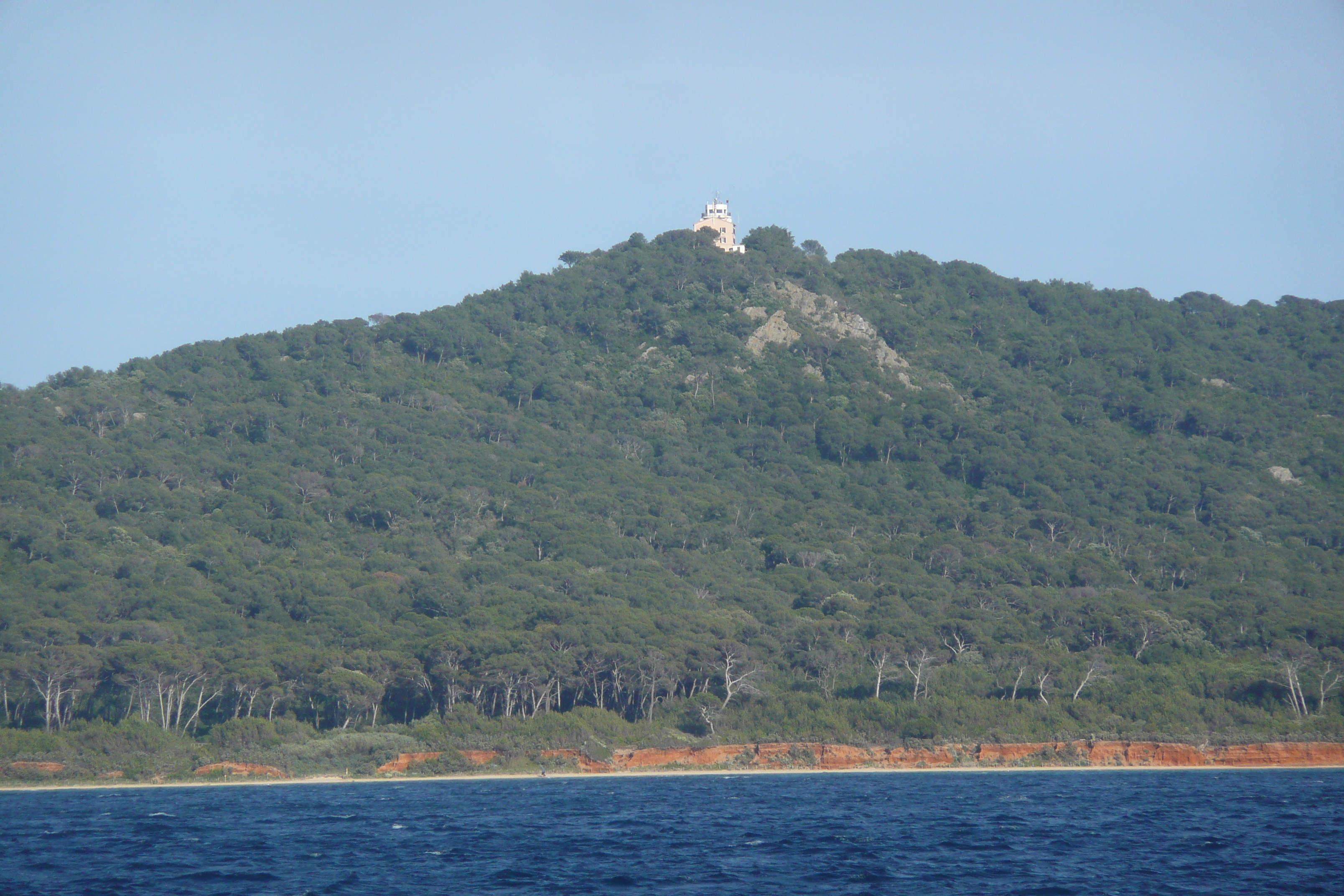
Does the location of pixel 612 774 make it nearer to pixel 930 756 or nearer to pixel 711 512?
pixel 930 756

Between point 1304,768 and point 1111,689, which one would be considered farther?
point 1111,689

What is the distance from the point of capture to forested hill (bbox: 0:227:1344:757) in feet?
222

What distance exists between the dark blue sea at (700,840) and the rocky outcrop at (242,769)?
6.76 metres

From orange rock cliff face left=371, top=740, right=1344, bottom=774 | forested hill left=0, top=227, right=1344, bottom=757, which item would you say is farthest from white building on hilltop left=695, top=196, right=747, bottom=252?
orange rock cliff face left=371, top=740, right=1344, bottom=774

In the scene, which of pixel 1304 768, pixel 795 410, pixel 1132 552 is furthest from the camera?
pixel 795 410

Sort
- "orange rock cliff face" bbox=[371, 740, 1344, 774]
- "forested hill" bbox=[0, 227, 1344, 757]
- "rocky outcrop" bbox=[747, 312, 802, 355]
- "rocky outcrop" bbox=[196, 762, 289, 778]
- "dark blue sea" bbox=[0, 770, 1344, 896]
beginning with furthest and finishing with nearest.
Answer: "rocky outcrop" bbox=[747, 312, 802, 355], "forested hill" bbox=[0, 227, 1344, 757], "orange rock cliff face" bbox=[371, 740, 1344, 774], "rocky outcrop" bbox=[196, 762, 289, 778], "dark blue sea" bbox=[0, 770, 1344, 896]

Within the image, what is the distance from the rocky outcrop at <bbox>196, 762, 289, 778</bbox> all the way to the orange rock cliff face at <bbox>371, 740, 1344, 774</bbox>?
4824mm

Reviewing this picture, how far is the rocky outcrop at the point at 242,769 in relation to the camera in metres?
59.3

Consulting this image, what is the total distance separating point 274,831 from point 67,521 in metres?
57.1

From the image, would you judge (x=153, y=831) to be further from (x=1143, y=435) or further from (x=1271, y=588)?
(x=1143, y=435)

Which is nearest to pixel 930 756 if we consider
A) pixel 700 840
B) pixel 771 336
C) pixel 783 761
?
pixel 783 761

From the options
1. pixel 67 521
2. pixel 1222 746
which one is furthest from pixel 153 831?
pixel 67 521

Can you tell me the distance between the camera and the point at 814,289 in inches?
5605

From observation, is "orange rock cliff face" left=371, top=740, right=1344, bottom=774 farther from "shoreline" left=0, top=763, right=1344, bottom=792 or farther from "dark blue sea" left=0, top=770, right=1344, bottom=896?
"dark blue sea" left=0, top=770, right=1344, bottom=896
